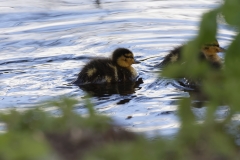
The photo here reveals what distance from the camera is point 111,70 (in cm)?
509

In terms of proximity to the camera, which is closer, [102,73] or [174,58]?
[102,73]

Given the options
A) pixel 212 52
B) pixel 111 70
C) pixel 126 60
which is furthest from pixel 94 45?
pixel 212 52

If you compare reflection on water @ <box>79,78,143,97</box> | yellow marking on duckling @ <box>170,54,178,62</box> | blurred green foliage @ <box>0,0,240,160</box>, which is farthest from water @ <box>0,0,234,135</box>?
blurred green foliage @ <box>0,0,240,160</box>

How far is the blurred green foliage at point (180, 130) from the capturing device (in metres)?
1.68

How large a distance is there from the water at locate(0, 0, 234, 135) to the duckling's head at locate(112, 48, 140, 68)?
0.12 m

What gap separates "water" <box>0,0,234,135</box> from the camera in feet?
14.1

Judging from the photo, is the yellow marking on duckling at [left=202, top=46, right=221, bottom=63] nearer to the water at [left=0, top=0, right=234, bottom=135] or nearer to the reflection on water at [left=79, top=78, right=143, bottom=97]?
the water at [left=0, top=0, right=234, bottom=135]

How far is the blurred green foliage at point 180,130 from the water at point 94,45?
1.69m

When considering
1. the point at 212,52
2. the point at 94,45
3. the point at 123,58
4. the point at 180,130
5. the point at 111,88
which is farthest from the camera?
the point at 94,45

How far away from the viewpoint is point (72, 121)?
6.10 feet

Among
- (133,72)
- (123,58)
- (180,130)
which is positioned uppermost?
(180,130)

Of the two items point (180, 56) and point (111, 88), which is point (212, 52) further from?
point (111, 88)

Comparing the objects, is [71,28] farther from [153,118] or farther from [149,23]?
[153,118]

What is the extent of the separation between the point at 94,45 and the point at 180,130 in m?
4.19
